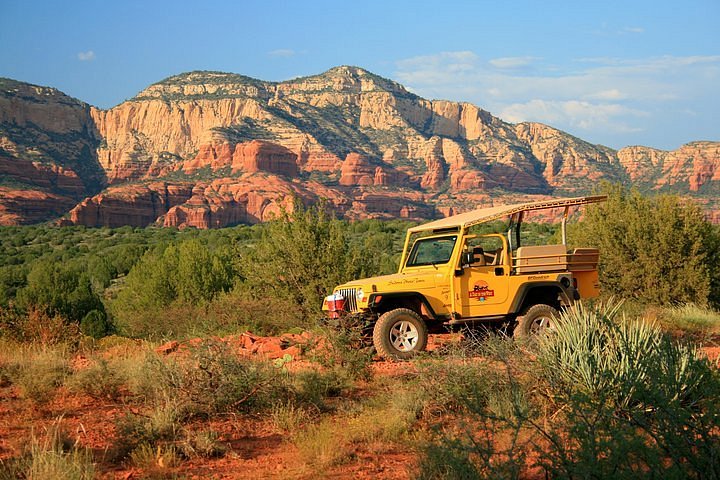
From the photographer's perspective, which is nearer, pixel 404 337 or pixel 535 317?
pixel 404 337

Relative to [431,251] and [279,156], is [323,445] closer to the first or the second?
[431,251]

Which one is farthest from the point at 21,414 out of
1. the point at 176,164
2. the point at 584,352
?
the point at 176,164

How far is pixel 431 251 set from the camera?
11281 millimetres

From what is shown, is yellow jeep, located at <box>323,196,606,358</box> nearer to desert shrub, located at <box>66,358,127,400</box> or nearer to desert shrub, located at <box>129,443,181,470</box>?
desert shrub, located at <box>66,358,127,400</box>

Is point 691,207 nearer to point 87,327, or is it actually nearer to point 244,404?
point 244,404

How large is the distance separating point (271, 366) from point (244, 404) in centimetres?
73

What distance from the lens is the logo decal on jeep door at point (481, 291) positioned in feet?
34.9

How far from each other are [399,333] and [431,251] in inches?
67.4

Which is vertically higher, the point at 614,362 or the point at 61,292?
the point at 614,362

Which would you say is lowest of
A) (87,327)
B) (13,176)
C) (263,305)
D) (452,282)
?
(87,327)

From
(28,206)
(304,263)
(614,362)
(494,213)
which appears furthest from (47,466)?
(28,206)

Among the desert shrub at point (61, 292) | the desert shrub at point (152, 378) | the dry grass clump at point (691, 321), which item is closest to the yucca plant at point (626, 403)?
the desert shrub at point (152, 378)

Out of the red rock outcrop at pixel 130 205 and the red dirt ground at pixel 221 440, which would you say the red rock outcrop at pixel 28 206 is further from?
the red dirt ground at pixel 221 440

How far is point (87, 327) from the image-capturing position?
29.5 metres
